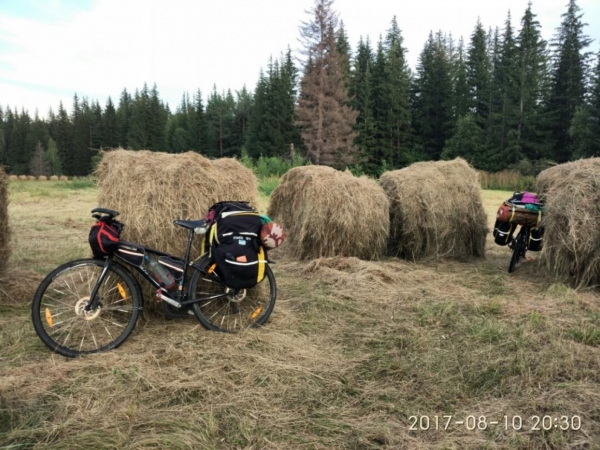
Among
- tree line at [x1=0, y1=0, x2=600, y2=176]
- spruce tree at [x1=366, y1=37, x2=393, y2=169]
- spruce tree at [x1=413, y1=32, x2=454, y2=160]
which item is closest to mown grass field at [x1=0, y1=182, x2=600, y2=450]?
tree line at [x1=0, y1=0, x2=600, y2=176]

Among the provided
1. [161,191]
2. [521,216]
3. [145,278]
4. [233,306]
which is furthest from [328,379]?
[521,216]

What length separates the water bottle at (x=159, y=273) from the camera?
400cm

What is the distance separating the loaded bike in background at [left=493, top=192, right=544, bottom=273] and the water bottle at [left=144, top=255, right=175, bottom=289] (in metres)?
5.30

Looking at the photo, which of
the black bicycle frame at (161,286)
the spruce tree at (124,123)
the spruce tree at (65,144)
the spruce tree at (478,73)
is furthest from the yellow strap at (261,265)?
the spruce tree at (65,144)

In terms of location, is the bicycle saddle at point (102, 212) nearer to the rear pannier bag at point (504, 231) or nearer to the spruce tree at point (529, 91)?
the rear pannier bag at point (504, 231)

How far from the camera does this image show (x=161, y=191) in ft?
14.6

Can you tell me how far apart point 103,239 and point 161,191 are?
0.90 m

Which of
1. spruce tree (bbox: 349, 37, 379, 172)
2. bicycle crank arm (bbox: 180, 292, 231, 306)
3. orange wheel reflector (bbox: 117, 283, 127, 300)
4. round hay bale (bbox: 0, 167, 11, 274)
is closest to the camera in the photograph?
orange wheel reflector (bbox: 117, 283, 127, 300)

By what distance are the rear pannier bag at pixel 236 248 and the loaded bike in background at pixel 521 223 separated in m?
4.53

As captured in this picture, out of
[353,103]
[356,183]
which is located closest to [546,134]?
[353,103]

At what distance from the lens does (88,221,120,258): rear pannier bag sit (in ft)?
12.2

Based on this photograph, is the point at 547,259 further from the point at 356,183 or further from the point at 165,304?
the point at 165,304

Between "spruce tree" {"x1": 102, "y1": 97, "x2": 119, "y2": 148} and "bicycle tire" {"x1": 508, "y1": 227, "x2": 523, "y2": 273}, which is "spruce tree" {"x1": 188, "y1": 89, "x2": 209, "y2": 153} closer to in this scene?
"spruce tree" {"x1": 102, "y1": 97, "x2": 119, "y2": 148}

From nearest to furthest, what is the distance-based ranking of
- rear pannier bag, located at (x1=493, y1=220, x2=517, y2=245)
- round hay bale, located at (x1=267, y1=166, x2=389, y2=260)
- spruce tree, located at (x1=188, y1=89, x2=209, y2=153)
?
rear pannier bag, located at (x1=493, y1=220, x2=517, y2=245) < round hay bale, located at (x1=267, y1=166, x2=389, y2=260) < spruce tree, located at (x1=188, y1=89, x2=209, y2=153)
